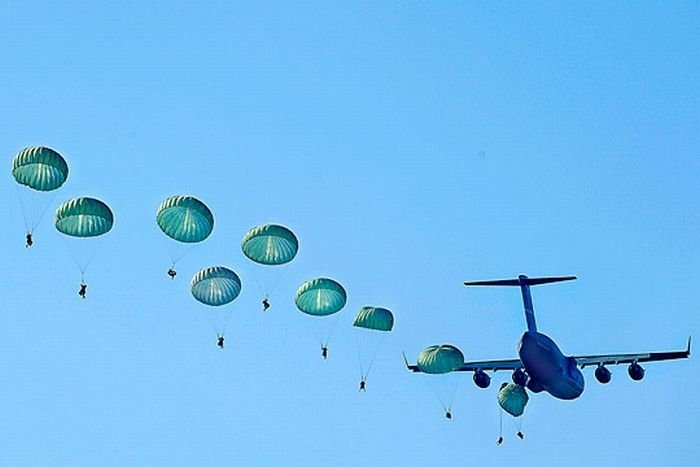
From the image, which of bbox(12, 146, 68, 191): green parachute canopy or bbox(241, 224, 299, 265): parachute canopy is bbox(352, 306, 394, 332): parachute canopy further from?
bbox(12, 146, 68, 191): green parachute canopy

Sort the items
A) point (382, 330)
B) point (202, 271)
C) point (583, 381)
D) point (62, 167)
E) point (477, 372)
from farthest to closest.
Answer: point (477, 372) < point (583, 381) < point (382, 330) < point (202, 271) < point (62, 167)

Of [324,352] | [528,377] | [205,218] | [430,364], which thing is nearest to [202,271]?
[205,218]

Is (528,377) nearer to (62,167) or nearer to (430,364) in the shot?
(430,364)

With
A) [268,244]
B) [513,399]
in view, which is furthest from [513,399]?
[268,244]

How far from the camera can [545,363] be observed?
210 feet

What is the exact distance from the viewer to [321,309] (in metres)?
54.8

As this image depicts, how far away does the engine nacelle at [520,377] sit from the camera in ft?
237

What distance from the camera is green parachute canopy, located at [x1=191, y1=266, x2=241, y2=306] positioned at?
2094 inches

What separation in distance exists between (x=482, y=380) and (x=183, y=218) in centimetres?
3348

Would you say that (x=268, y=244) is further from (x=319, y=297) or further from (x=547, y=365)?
(x=547, y=365)

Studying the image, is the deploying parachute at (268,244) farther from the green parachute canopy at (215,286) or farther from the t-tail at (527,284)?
the t-tail at (527,284)

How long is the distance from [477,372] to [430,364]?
17557mm

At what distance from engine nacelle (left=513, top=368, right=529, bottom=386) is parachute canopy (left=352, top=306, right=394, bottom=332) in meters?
18.4

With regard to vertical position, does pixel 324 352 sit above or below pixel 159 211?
below
